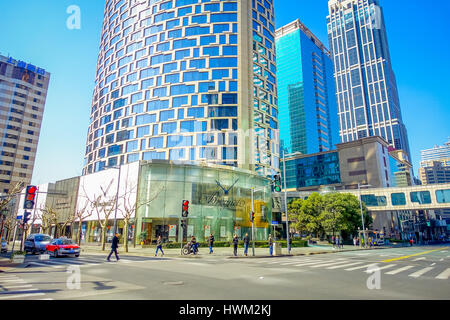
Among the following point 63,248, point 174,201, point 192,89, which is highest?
point 192,89

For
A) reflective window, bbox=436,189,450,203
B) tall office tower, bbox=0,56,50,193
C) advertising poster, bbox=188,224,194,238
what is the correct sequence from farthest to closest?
tall office tower, bbox=0,56,50,193, reflective window, bbox=436,189,450,203, advertising poster, bbox=188,224,194,238

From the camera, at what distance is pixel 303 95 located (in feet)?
416

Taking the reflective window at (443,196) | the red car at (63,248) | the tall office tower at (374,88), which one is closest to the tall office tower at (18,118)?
the red car at (63,248)

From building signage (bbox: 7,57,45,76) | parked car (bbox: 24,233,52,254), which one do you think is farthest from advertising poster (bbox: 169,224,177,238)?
building signage (bbox: 7,57,45,76)

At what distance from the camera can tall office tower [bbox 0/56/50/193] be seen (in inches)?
3501

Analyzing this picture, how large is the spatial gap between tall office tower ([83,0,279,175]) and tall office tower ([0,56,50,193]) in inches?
1386

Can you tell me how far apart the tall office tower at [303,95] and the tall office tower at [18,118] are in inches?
3966

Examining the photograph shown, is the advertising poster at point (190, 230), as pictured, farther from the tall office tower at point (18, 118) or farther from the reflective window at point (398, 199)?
the tall office tower at point (18, 118)

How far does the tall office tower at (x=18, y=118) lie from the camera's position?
88.9m

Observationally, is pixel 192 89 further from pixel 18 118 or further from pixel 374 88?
pixel 374 88

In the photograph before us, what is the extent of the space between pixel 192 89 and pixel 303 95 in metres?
80.1

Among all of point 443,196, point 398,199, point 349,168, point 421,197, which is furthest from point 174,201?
point 349,168

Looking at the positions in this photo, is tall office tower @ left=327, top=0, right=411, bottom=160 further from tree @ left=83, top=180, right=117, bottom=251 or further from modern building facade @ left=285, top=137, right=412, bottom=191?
tree @ left=83, top=180, right=117, bottom=251
